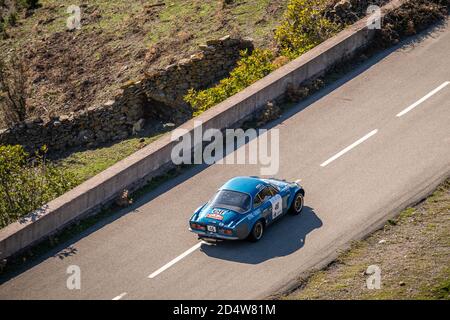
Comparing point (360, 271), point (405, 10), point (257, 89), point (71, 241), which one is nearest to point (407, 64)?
point (405, 10)

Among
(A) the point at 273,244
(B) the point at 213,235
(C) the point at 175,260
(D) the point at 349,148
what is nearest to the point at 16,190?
(C) the point at 175,260

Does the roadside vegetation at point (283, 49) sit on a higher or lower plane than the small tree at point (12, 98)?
higher

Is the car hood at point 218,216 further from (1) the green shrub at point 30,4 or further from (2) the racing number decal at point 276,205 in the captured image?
(1) the green shrub at point 30,4

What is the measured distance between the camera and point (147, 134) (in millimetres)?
28984

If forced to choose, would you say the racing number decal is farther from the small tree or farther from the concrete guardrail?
the small tree

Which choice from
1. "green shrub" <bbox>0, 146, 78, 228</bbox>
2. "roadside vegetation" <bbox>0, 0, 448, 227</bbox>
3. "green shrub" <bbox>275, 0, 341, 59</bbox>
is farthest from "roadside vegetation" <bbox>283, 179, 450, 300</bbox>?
"green shrub" <bbox>275, 0, 341, 59</bbox>

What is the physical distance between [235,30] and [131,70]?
4.31 metres

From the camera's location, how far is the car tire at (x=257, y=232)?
21.8m

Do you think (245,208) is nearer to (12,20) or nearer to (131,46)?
(131,46)

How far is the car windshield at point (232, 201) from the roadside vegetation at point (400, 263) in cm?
257

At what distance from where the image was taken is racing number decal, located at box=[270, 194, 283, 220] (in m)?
22.3

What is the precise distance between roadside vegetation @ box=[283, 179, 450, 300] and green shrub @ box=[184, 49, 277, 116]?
8389 millimetres


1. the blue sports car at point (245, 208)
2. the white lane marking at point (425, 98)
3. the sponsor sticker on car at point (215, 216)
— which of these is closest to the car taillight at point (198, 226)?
the blue sports car at point (245, 208)

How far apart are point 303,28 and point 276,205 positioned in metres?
10.5
